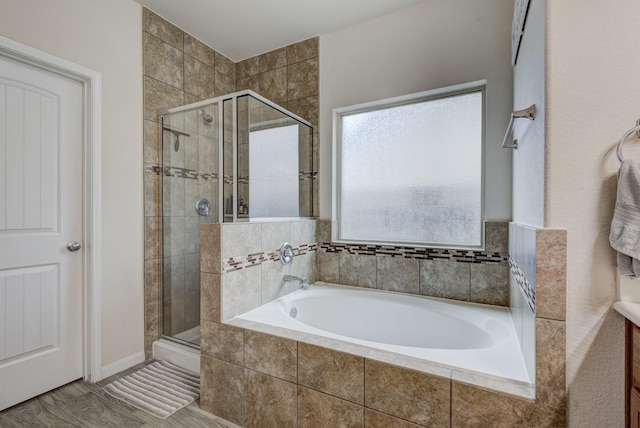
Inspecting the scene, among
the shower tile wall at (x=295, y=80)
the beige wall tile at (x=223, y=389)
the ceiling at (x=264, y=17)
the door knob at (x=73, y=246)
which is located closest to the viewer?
the beige wall tile at (x=223, y=389)

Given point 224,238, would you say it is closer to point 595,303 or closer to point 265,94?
point 595,303

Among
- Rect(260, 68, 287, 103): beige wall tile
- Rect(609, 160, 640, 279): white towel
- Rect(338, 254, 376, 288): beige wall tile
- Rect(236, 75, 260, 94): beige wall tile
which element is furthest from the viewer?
Rect(236, 75, 260, 94): beige wall tile

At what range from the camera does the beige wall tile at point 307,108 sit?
2570 mm

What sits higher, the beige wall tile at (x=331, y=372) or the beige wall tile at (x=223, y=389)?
the beige wall tile at (x=331, y=372)

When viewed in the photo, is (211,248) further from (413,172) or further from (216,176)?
(413,172)

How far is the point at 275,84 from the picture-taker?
9.07 ft

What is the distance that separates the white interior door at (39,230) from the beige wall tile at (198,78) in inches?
32.7

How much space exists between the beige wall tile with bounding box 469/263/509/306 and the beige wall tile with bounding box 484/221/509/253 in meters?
0.11

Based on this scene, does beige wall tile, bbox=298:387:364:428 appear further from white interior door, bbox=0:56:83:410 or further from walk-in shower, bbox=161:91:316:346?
white interior door, bbox=0:56:83:410

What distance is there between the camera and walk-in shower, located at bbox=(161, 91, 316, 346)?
1.92m

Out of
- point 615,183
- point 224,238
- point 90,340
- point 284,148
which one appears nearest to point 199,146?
point 284,148

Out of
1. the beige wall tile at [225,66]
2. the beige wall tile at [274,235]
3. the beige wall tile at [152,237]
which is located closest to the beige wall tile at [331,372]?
the beige wall tile at [274,235]

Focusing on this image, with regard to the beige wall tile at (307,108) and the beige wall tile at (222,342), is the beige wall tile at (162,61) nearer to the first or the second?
the beige wall tile at (307,108)

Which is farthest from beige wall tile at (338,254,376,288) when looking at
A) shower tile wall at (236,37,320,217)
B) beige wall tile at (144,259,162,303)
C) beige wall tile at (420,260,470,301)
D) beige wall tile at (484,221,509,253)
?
beige wall tile at (144,259,162,303)
